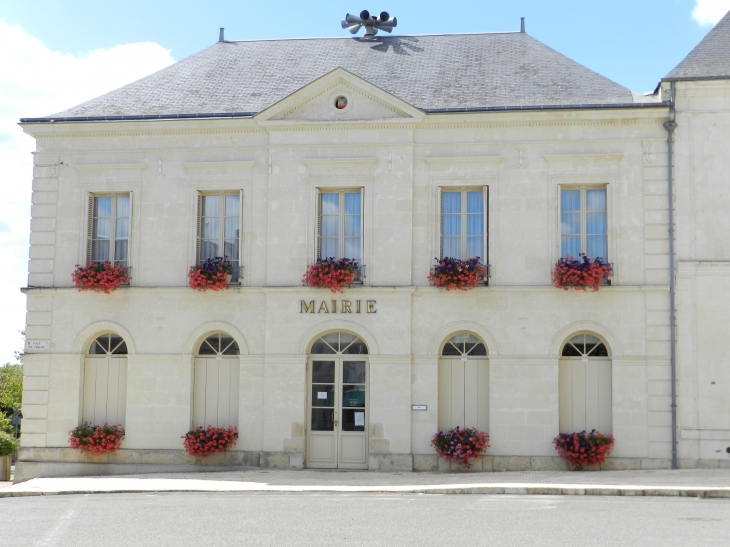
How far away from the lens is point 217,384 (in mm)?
18266

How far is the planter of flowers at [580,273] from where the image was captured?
1683cm

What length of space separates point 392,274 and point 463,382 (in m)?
2.45

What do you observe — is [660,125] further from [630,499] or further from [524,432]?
[630,499]

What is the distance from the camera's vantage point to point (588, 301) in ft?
56.6

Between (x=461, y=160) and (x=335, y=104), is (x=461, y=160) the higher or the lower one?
the lower one

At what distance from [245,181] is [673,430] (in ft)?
30.7

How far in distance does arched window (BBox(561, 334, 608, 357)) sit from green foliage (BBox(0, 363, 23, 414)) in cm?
2258

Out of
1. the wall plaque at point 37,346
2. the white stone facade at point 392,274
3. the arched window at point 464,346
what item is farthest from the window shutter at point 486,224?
the wall plaque at point 37,346

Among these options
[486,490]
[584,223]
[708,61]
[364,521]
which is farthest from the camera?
[584,223]

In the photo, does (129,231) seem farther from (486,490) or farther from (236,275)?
(486,490)

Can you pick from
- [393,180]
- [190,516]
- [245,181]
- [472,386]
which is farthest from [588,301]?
[190,516]

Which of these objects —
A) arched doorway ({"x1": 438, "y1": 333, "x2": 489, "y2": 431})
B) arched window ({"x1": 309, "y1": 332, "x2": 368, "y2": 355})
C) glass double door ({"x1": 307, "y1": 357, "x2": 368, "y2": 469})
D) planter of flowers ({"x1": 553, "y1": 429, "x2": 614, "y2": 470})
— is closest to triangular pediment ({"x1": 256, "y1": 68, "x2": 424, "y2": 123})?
arched window ({"x1": 309, "y1": 332, "x2": 368, "y2": 355})

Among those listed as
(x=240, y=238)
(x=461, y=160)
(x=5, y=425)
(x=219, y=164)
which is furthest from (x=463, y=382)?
(x=5, y=425)

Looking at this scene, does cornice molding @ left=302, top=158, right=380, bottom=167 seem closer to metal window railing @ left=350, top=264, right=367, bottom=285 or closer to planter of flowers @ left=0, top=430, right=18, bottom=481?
metal window railing @ left=350, top=264, right=367, bottom=285
